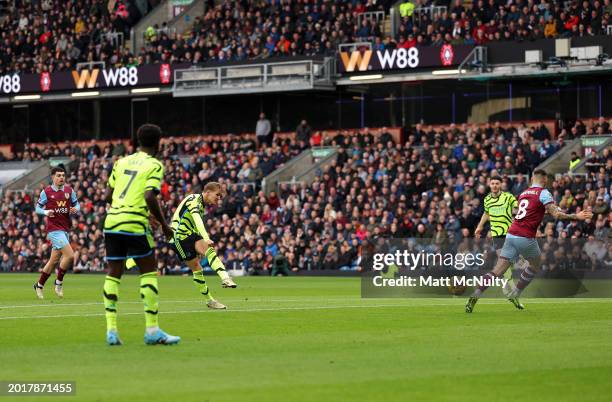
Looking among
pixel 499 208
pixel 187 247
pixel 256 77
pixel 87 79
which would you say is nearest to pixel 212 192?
pixel 187 247

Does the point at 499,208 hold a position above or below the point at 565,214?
below

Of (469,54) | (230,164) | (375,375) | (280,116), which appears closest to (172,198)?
(230,164)

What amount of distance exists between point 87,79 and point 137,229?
44.7 metres

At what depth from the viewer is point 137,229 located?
1455cm

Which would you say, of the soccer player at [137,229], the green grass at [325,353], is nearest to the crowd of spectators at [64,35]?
the green grass at [325,353]

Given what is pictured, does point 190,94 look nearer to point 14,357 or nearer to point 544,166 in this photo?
point 544,166

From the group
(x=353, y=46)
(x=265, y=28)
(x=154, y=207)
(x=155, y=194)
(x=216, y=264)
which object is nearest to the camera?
(x=154, y=207)

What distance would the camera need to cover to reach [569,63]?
44.5 m

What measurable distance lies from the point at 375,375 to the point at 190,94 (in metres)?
43.5

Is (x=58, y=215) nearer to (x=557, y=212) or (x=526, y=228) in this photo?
(x=526, y=228)

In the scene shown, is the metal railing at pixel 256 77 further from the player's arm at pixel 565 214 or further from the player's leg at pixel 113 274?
the player's leg at pixel 113 274

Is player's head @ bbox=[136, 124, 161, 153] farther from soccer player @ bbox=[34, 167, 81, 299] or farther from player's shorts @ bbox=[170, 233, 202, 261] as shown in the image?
soccer player @ bbox=[34, 167, 81, 299]

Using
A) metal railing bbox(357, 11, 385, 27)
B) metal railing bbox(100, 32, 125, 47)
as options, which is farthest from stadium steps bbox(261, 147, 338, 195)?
metal railing bbox(100, 32, 125, 47)

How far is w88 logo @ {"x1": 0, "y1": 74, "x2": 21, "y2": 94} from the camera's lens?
198 ft
